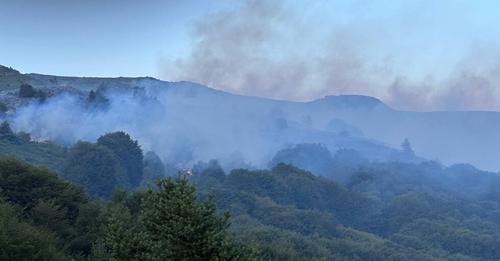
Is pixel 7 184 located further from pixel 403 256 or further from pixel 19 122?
pixel 19 122

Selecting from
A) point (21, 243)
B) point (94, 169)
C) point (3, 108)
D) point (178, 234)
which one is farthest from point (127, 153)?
point (178, 234)

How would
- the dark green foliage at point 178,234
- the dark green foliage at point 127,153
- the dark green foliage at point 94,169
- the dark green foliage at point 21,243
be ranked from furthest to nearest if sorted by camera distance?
1. the dark green foliage at point 127,153
2. the dark green foliage at point 94,169
3. the dark green foliage at point 21,243
4. the dark green foliage at point 178,234

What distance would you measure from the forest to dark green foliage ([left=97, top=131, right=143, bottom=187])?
0.25m

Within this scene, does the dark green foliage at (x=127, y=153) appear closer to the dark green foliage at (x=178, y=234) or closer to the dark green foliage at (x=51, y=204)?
the dark green foliage at (x=51, y=204)

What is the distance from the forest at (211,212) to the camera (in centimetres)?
1647

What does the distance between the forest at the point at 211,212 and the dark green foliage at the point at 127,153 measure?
253 mm

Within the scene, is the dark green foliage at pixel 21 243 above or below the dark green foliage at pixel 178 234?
below

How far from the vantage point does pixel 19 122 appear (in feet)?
398

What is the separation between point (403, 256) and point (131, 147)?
201 ft

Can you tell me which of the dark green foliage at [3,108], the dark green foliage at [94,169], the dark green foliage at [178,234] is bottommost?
the dark green foliage at [94,169]

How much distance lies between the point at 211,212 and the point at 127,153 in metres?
97.5

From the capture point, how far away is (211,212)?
16469 mm

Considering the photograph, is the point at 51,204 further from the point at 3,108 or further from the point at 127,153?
the point at 3,108

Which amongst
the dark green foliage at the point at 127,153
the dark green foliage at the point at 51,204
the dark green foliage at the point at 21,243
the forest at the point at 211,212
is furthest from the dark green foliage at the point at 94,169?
the dark green foliage at the point at 21,243
